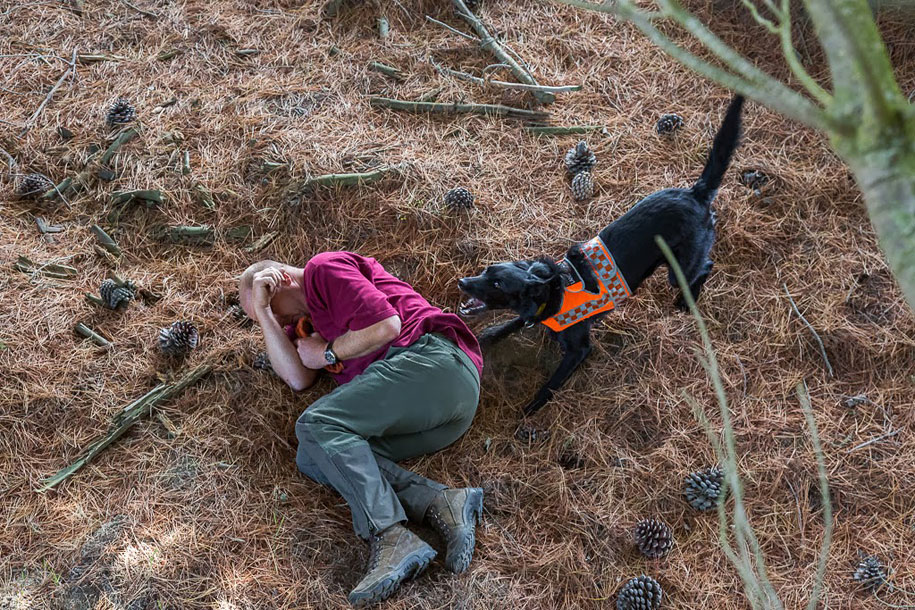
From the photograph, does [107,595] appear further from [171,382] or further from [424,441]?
[424,441]

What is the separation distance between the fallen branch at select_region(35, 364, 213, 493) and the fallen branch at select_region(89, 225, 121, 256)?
3.22ft

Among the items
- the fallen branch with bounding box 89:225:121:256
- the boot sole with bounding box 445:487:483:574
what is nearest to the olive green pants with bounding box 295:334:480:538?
the boot sole with bounding box 445:487:483:574

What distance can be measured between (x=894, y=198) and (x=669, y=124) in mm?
3767

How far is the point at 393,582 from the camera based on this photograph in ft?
Result: 8.37

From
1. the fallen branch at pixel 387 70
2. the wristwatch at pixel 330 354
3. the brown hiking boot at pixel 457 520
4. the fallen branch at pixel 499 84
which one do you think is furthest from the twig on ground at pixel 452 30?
the brown hiking boot at pixel 457 520

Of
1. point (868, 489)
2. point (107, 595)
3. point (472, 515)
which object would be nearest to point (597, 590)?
point (472, 515)

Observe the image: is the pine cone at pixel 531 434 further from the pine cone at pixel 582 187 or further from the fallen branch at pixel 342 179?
the fallen branch at pixel 342 179

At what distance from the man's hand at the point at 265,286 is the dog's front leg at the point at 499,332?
1001 millimetres

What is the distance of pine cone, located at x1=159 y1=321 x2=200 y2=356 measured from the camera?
337 centimetres

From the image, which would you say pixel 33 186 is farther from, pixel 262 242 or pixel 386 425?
pixel 386 425

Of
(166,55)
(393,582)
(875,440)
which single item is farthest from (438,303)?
(166,55)

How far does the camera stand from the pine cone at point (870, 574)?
2648mm

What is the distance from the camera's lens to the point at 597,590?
8.92 feet

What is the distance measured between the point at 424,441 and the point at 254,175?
1927 millimetres
